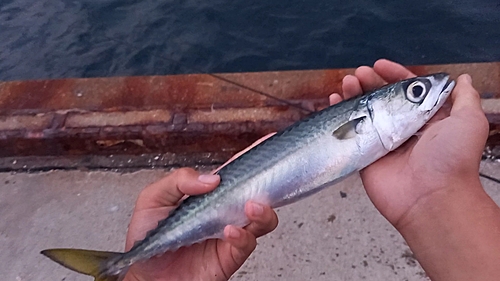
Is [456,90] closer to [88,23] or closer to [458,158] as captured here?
[458,158]

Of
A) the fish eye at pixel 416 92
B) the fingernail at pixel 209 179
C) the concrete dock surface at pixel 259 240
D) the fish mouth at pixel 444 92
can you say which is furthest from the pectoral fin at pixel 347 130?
the concrete dock surface at pixel 259 240

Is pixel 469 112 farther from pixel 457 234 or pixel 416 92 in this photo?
pixel 457 234

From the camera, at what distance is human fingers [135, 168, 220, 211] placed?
2.37 m

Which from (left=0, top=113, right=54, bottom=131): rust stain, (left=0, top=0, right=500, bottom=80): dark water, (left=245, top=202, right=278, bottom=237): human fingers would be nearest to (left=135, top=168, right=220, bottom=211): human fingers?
(left=245, top=202, right=278, bottom=237): human fingers

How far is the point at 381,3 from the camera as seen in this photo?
22.7 ft

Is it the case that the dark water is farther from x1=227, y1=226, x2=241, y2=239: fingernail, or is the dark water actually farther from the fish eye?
x1=227, y1=226, x2=241, y2=239: fingernail

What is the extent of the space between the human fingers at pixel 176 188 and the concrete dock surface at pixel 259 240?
2.48 ft

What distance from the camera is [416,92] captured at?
236 cm

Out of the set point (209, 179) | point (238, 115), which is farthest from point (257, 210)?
point (238, 115)

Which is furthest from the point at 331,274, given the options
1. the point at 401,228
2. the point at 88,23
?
the point at 88,23

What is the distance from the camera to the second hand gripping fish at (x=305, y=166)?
2.34 meters

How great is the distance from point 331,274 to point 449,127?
3.90 feet

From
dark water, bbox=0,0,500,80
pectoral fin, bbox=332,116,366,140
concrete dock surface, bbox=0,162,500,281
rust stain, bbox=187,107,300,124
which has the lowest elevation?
dark water, bbox=0,0,500,80

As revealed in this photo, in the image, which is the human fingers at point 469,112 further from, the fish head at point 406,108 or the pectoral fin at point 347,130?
the pectoral fin at point 347,130
